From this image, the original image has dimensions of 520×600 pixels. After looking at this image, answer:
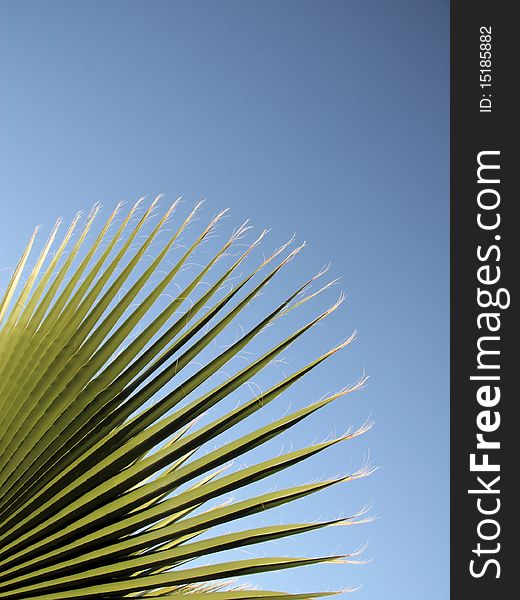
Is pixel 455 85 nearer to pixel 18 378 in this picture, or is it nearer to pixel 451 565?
pixel 451 565

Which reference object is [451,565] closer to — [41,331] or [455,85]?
[455,85]

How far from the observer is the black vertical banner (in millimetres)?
5840

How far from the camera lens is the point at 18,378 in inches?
72.6

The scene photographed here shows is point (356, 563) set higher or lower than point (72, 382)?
lower

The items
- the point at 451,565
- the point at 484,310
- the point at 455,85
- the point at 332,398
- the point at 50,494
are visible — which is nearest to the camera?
the point at 50,494

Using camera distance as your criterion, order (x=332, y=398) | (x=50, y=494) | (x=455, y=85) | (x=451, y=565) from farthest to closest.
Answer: (x=455, y=85), (x=451, y=565), (x=332, y=398), (x=50, y=494)

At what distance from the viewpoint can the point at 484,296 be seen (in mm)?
6238

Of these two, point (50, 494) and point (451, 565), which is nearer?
point (50, 494)

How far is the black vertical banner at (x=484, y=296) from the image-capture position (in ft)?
19.2

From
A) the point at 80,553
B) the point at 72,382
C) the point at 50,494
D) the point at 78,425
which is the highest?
the point at 72,382

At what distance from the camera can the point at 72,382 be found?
1.79 m

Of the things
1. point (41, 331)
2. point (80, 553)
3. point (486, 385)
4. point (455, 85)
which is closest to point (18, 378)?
point (41, 331)

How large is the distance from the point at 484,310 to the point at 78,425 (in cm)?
512

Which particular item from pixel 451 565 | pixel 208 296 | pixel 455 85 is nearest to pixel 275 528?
pixel 208 296
